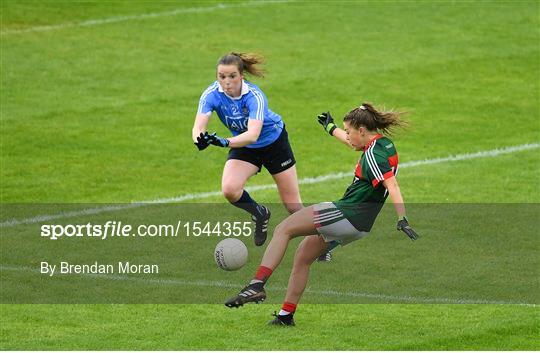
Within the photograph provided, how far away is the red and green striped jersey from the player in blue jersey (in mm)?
1624

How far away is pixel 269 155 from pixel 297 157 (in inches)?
294

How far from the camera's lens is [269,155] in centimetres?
1567

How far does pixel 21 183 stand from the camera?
21344mm

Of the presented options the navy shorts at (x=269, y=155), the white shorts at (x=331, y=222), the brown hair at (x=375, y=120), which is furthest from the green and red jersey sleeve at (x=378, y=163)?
the navy shorts at (x=269, y=155)

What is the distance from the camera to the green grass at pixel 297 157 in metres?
13.9

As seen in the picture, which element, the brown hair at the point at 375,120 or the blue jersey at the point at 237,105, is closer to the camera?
the brown hair at the point at 375,120

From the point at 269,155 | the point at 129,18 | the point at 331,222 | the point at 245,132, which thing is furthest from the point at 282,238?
the point at 129,18

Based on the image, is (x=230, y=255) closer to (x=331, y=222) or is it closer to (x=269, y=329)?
(x=269, y=329)

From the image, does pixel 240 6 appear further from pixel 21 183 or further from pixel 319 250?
pixel 319 250

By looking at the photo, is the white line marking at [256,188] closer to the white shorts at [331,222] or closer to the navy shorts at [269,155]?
the navy shorts at [269,155]

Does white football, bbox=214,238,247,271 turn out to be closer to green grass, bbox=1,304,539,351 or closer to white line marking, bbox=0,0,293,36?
green grass, bbox=1,304,539,351

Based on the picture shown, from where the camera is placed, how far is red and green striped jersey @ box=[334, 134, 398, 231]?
41.8ft

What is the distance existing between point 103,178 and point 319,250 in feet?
29.7

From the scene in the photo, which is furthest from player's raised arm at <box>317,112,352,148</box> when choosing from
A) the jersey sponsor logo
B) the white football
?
the white football
